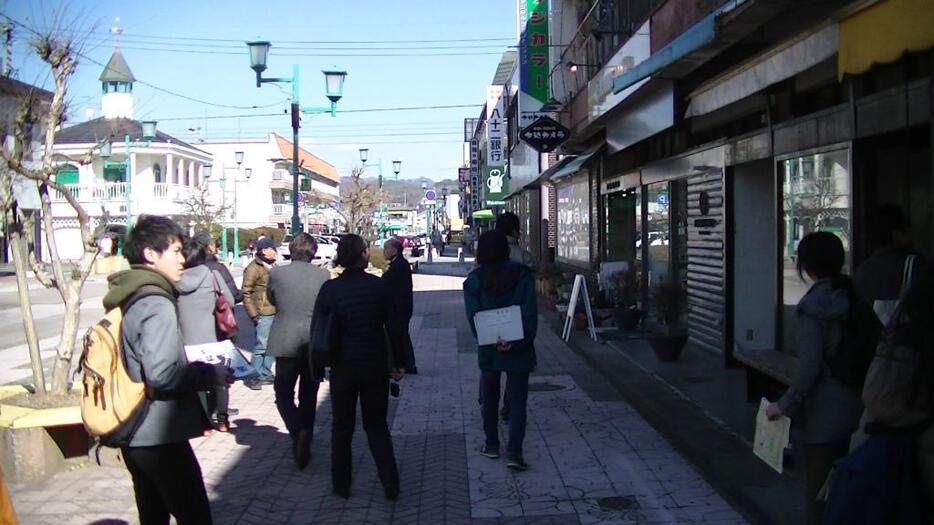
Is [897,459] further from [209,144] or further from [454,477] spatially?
[209,144]

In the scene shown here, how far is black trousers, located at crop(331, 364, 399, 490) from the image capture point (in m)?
5.82

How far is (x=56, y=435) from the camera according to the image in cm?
670

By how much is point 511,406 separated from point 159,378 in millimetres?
3304

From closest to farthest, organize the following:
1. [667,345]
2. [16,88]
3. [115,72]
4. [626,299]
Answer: [16,88] → [667,345] → [626,299] → [115,72]

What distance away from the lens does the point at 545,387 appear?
10.0 metres

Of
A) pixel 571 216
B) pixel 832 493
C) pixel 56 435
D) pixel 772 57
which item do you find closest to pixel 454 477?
pixel 56 435

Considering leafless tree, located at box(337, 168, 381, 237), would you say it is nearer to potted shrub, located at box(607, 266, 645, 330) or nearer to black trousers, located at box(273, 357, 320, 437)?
potted shrub, located at box(607, 266, 645, 330)

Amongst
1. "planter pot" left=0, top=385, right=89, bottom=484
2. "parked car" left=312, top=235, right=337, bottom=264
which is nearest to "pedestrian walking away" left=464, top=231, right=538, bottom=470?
"planter pot" left=0, top=385, right=89, bottom=484

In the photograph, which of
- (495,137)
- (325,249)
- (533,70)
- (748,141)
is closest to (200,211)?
(325,249)

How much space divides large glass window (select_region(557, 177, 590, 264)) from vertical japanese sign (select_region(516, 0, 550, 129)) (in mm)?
2127

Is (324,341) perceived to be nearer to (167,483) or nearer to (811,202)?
(167,483)

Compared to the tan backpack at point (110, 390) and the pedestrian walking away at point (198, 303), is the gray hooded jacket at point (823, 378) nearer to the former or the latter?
the tan backpack at point (110, 390)

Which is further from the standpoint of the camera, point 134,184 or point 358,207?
point 134,184

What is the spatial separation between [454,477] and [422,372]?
4808mm
